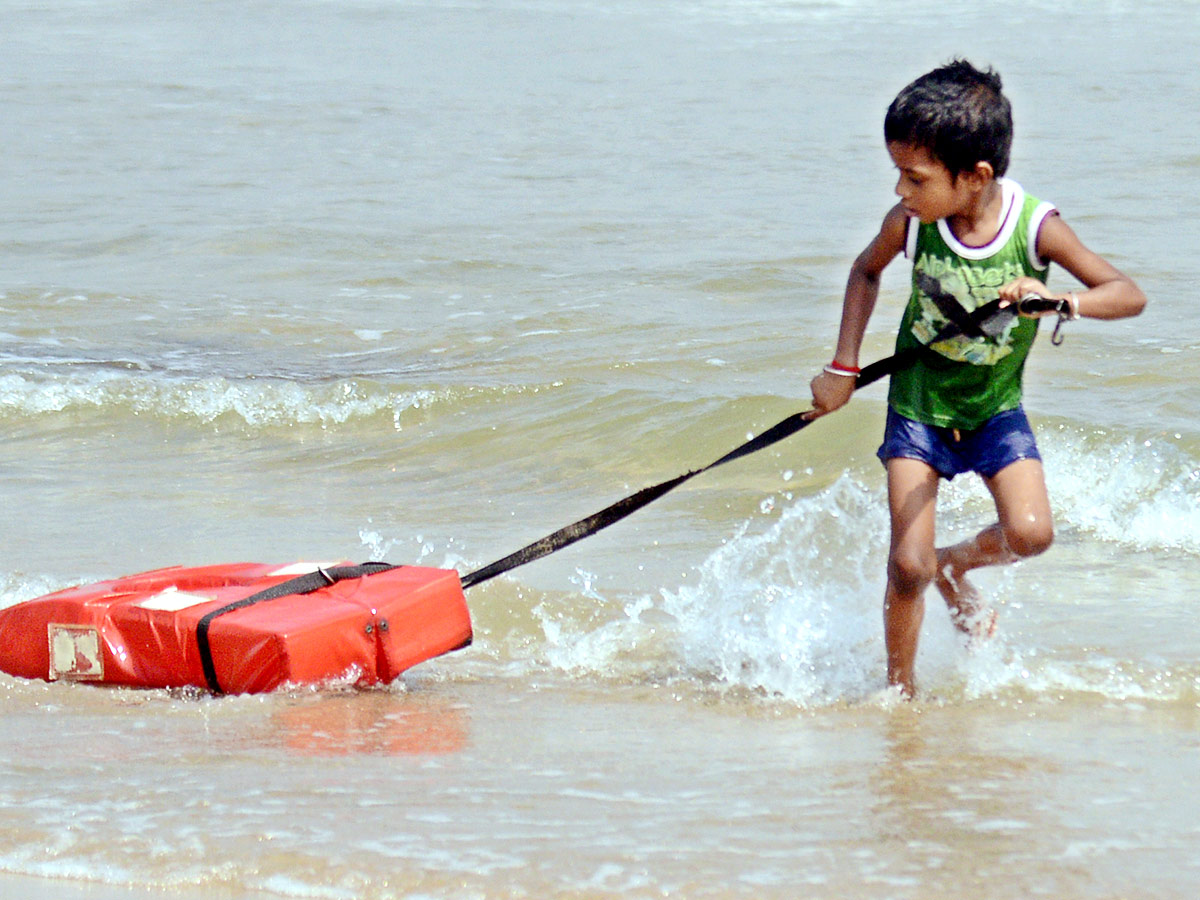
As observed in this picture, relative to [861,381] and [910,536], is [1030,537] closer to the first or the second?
Result: [910,536]

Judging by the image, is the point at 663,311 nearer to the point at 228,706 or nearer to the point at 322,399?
the point at 322,399

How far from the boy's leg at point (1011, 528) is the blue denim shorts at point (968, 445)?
30 millimetres

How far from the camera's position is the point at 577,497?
6.95m

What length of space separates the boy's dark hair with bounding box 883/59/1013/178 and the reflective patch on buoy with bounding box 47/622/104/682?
97.2 inches

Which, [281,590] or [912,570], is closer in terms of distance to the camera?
[912,570]

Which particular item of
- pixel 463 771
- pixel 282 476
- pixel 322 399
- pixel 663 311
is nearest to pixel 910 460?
pixel 463 771

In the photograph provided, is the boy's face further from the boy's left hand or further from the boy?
the boy's left hand

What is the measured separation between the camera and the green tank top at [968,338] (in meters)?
3.55

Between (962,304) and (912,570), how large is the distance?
2.17 feet

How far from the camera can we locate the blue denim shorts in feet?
12.1

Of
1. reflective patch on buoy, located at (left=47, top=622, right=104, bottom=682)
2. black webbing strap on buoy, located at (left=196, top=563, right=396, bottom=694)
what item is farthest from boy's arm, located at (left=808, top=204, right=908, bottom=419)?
reflective patch on buoy, located at (left=47, top=622, right=104, bottom=682)

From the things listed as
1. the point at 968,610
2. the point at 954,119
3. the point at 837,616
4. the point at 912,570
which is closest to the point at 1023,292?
the point at 954,119

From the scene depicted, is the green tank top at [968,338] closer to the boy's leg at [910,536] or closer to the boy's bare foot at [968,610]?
the boy's leg at [910,536]

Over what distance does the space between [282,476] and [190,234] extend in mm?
6848
